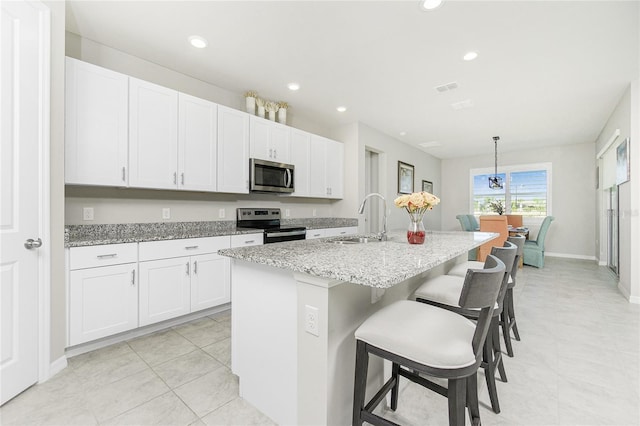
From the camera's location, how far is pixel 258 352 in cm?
150

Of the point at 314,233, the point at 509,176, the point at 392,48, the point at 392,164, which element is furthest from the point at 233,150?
the point at 509,176

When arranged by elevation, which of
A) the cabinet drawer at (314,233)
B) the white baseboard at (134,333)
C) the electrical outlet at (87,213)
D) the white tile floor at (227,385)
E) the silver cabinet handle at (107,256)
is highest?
the electrical outlet at (87,213)

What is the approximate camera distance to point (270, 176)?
3621 millimetres

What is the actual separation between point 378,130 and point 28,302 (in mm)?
5106

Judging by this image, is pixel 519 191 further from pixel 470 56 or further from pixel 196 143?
pixel 196 143

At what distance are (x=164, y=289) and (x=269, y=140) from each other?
217cm

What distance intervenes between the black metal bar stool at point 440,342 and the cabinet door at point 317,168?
10.4ft

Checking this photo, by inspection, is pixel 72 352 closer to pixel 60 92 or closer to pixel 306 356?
pixel 60 92

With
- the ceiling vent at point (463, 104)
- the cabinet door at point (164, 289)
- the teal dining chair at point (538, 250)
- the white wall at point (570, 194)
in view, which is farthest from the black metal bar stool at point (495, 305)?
the white wall at point (570, 194)

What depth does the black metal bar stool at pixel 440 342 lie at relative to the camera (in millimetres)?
973

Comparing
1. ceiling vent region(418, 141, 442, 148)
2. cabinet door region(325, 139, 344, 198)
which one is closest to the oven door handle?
cabinet door region(325, 139, 344, 198)

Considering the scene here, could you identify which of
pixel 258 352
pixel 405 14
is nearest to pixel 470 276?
pixel 258 352

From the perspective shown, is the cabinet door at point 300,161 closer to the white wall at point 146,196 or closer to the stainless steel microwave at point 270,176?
the stainless steel microwave at point 270,176

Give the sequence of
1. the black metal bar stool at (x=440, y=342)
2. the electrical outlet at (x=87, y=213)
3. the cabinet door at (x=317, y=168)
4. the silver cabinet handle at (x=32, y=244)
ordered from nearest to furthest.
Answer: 1. the black metal bar stool at (x=440, y=342)
2. the silver cabinet handle at (x=32, y=244)
3. the electrical outlet at (x=87, y=213)
4. the cabinet door at (x=317, y=168)
